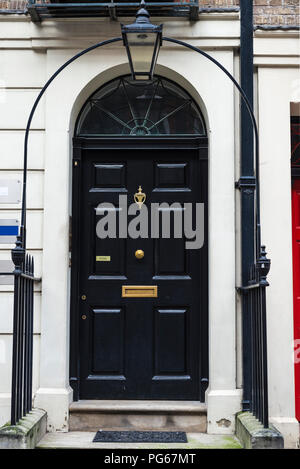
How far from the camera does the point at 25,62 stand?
648cm

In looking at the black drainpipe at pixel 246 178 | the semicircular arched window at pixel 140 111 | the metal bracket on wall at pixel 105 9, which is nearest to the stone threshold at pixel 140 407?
the black drainpipe at pixel 246 178

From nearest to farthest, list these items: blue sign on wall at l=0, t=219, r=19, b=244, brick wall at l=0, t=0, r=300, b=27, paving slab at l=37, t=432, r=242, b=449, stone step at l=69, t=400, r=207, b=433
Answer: paving slab at l=37, t=432, r=242, b=449
stone step at l=69, t=400, r=207, b=433
blue sign on wall at l=0, t=219, r=19, b=244
brick wall at l=0, t=0, r=300, b=27

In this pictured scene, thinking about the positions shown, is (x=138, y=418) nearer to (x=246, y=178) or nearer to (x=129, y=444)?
(x=129, y=444)

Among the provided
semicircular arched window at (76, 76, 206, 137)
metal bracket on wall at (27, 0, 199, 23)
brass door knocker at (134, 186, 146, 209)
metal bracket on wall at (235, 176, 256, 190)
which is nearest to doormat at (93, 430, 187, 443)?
brass door knocker at (134, 186, 146, 209)

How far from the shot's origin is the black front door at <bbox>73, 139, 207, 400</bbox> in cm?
638

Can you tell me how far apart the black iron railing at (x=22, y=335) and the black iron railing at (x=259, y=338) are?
200 cm

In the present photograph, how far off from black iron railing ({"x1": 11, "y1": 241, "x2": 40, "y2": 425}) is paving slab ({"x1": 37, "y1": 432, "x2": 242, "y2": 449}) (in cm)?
36

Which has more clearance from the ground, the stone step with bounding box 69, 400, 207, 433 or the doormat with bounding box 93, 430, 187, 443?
the stone step with bounding box 69, 400, 207, 433

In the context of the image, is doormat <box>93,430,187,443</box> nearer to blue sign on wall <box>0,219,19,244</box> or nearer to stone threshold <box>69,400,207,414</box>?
stone threshold <box>69,400,207,414</box>

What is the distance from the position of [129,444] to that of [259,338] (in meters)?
1.49

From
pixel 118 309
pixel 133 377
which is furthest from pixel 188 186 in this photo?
pixel 133 377

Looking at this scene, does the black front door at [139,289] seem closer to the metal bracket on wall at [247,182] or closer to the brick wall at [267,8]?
the metal bracket on wall at [247,182]

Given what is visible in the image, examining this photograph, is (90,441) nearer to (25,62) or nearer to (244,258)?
(244,258)
